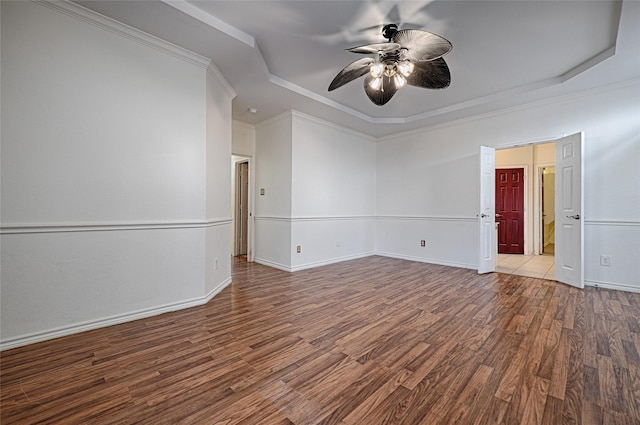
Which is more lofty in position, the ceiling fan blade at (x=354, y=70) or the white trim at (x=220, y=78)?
the white trim at (x=220, y=78)

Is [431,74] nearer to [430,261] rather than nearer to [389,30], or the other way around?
[389,30]

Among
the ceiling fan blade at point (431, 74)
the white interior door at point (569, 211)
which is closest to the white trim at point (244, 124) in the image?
the ceiling fan blade at point (431, 74)

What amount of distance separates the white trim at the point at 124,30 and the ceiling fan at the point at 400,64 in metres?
1.50

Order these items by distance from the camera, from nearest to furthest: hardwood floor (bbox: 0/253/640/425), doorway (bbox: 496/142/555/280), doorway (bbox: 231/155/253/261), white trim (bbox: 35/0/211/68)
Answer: hardwood floor (bbox: 0/253/640/425)
white trim (bbox: 35/0/211/68)
doorway (bbox: 231/155/253/261)
doorway (bbox: 496/142/555/280)

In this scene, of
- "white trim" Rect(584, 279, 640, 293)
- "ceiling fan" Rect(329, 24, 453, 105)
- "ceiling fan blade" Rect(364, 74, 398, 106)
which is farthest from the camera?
"white trim" Rect(584, 279, 640, 293)

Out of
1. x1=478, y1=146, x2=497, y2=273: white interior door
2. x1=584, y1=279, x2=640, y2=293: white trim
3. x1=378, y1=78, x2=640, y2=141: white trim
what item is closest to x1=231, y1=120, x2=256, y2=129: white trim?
x1=378, y1=78, x2=640, y2=141: white trim

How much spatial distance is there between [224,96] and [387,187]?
12.3 feet

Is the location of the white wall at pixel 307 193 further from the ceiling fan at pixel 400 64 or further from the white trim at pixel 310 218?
the ceiling fan at pixel 400 64

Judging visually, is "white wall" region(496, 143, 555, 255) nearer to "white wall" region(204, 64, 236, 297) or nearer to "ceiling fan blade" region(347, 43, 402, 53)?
"ceiling fan blade" region(347, 43, 402, 53)

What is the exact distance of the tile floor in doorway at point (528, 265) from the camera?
4.31 meters

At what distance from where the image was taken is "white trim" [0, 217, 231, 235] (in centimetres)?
193

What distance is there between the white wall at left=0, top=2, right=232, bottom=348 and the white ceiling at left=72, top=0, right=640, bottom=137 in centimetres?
34

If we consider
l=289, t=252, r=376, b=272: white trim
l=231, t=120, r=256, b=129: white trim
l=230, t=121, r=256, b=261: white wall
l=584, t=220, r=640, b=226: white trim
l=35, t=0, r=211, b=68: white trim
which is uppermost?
l=231, t=120, r=256, b=129: white trim

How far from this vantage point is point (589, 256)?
12.0 ft
